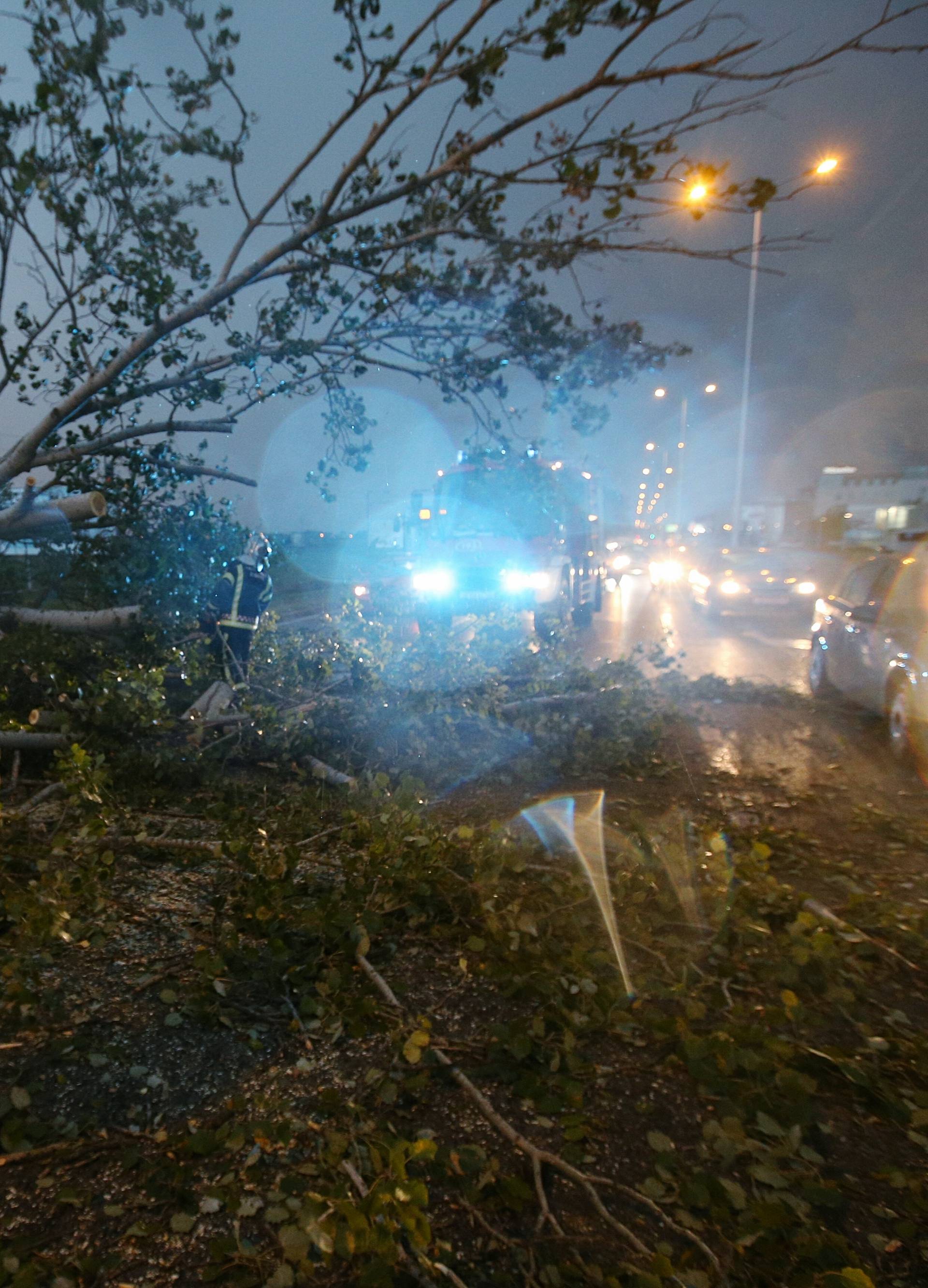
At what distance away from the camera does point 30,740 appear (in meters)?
5.61

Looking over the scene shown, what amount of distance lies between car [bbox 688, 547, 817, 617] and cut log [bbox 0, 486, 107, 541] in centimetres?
1671

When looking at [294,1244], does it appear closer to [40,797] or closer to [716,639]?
[40,797]

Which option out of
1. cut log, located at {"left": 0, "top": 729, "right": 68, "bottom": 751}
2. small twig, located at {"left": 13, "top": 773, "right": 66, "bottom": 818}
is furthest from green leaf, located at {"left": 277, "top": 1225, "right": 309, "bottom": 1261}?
cut log, located at {"left": 0, "top": 729, "right": 68, "bottom": 751}

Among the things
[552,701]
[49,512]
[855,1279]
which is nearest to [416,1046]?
[855,1279]

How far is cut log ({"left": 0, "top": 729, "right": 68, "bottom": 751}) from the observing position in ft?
18.2

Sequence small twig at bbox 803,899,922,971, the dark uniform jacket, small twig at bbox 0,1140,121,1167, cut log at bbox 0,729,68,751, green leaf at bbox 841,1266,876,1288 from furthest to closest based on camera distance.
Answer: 1. the dark uniform jacket
2. cut log at bbox 0,729,68,751
3. small twig at bbox 803,899,922,971
4. small twig at bbox 0,1140,121,1167
5. green leaf at bbox 841,1266,876,1288

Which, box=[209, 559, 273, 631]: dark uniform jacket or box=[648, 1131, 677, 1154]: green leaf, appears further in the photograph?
box=[209, 559, 273, 631]: dark uniform jacket

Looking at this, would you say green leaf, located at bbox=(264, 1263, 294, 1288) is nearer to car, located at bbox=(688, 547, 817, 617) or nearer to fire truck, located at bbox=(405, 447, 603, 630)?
fire truck, located at bbox=(405, 447, 603, 630)

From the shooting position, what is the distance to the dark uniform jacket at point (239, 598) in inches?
310

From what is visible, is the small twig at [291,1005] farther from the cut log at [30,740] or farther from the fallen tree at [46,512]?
the fallen tree at [46,512]

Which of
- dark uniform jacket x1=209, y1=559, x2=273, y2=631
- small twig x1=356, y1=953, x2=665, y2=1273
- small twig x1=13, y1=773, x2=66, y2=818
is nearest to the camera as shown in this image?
small twig x1=356, y1=953, x2=665, y2=1273

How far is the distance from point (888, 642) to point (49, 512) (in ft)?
24.0

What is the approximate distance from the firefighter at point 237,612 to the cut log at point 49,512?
1.82 meters

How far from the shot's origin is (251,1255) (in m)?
2.00
